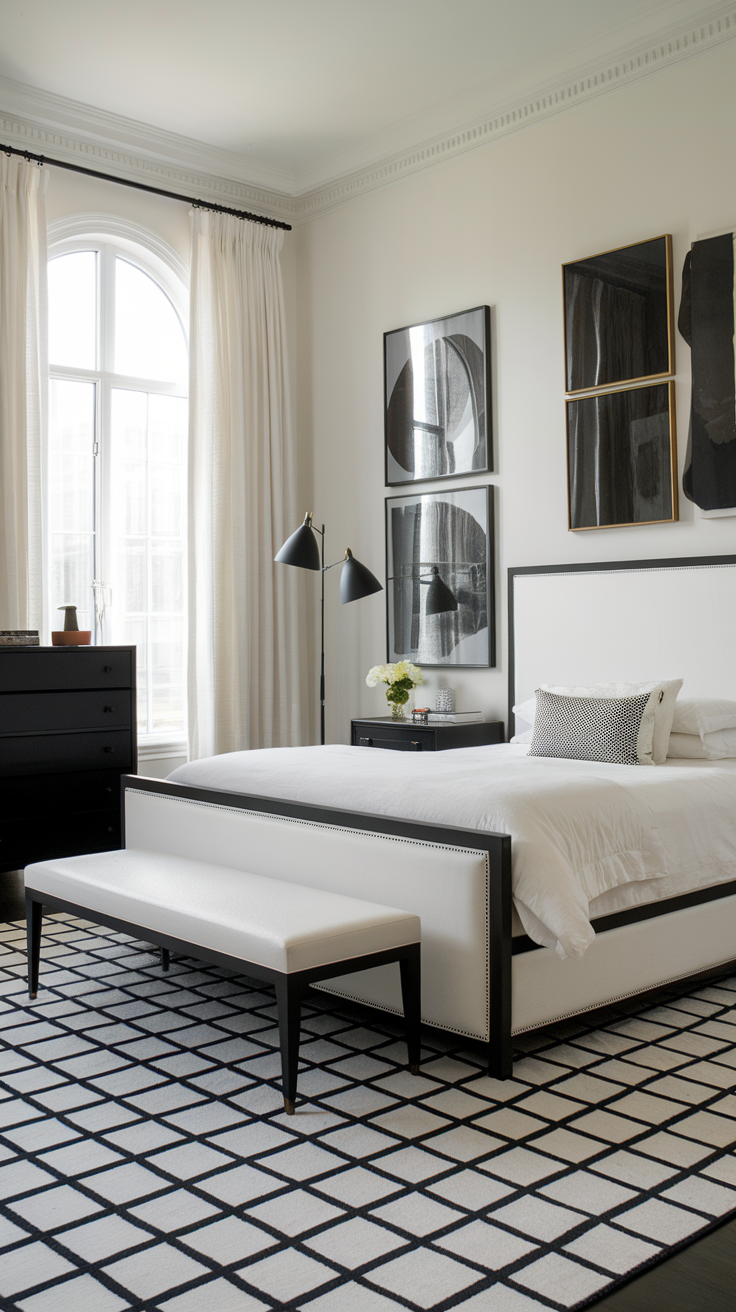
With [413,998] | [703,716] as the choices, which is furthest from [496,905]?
[703,716]

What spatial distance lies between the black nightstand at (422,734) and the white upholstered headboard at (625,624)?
0.49ft

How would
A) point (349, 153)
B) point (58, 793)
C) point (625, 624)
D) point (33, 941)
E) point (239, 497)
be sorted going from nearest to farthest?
1. point (33, 941)
2. point (625, 624)
3. point (58, 793)
4. point (349, 153)
5. point (239, 497)

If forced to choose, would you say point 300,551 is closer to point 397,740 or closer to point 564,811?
point 397,740

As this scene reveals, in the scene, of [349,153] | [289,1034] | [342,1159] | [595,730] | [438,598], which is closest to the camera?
[342,1159]

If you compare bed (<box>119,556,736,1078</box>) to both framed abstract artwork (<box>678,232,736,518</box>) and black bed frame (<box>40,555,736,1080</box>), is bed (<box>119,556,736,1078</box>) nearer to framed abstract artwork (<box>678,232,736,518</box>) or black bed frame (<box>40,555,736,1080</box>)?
black bed frame (<box>40,555,736,1080</box>)

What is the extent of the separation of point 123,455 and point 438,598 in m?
1.73

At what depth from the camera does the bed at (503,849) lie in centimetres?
244

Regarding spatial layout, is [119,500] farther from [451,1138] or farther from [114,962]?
[451,1138]

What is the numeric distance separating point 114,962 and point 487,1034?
4.82ft

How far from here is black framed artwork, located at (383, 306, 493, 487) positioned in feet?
15.9

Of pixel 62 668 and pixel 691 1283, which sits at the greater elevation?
pixel 62 668

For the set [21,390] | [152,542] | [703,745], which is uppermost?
[21,390]

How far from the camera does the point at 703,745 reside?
3.61 metres

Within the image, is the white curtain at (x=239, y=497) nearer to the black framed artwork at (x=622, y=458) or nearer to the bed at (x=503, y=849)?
the bed at (x=503, y=849)
